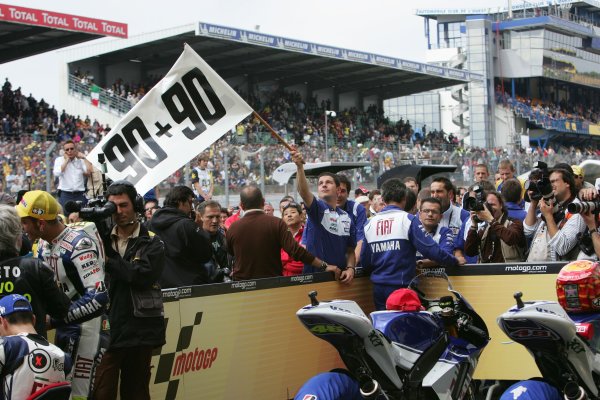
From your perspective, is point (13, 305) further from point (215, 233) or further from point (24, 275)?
point (215, 233)

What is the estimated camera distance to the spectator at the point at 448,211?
9.41m

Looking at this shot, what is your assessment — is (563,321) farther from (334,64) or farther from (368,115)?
(368,115)

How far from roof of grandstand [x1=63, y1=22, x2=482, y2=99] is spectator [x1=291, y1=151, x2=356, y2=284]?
26.9 metres

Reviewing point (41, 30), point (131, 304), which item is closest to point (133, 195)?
point (131, 304)

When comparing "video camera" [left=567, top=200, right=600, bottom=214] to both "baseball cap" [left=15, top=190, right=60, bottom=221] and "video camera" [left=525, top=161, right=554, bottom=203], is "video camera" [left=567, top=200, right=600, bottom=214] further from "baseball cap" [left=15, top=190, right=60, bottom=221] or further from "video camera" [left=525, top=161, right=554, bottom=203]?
"baseball cap" [left=15, top=190, right=60, bottom=221]

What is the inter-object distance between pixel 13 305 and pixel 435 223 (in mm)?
4878

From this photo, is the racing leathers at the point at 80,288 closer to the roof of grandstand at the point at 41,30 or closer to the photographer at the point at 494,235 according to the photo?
the photographer at the point at 494,235

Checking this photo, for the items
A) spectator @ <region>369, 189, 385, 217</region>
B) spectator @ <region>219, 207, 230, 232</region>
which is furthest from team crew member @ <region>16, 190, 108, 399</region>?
spectator @ <region>369, 189, 385, 217</region>

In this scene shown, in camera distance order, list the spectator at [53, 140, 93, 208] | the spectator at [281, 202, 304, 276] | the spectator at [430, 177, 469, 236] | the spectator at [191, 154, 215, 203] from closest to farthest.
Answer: the spectator at [281, 202, 304, 276], the spectator at [430, 177, 469, 236], the spectator at [53, 140, 93, 208], the spectator at [191, 154, 215, 203]

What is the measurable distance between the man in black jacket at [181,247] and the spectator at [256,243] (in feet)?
0.87

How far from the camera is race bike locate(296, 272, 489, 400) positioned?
18.0ft

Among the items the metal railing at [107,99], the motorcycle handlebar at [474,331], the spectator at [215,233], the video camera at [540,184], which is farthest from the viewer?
the metal railing at [107,99]

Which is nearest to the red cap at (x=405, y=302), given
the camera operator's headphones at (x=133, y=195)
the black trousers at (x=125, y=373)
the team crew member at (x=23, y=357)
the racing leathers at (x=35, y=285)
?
the black trousers at (x=125, y=373)

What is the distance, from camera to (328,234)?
8508mm
